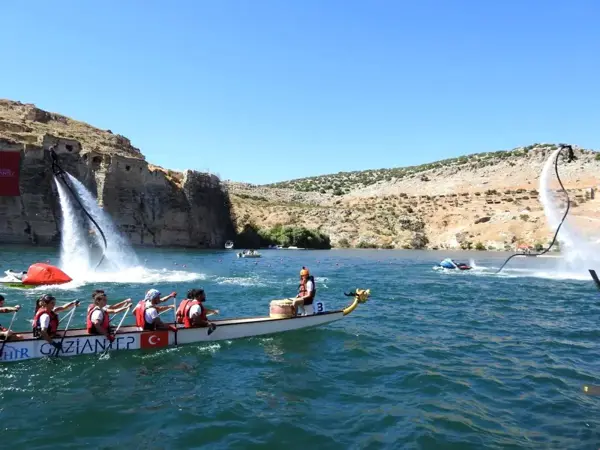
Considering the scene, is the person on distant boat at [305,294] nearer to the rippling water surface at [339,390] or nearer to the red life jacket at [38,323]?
the rippling water surface at [339,390]

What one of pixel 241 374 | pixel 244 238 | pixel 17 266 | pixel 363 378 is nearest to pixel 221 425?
pixel 241 374

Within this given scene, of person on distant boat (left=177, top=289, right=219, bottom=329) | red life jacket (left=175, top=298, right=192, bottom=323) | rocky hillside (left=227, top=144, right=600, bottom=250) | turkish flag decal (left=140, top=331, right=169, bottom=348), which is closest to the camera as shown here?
turkish flag decal (left=140, top=331, right=169, bottom=348)

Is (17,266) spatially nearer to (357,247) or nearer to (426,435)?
(426,435)

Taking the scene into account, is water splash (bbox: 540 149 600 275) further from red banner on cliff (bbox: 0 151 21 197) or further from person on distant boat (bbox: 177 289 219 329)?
red banner on cliff (bbox: 0 151 21 197)

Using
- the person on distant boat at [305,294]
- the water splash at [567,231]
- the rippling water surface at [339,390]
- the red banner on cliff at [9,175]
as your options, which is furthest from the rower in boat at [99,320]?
the red banner on cliff at [9,175]

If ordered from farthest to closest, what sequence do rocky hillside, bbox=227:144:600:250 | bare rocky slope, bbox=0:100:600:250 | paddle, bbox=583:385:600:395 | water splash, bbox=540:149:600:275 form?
rocky hillside, bbox=227:144:600:250 < bare rocky slope, bbox=0:100:600:250 < water splash, bbox=540:149:600:275 < paddle, bbox=583:385:600:395

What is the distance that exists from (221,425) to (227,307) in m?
13.2

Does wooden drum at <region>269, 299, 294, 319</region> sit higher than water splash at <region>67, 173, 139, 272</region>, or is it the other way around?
water splash at <region>67, 173, 139, 272</region>

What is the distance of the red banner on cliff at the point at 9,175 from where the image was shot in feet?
177

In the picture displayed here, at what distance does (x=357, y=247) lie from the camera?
8662 cm

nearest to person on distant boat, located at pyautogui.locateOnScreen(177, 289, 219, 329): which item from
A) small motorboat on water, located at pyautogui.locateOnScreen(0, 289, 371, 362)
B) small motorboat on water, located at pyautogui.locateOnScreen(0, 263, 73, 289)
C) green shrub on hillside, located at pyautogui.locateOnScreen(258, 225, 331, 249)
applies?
small motorboat on water, located at pyautogui.locateOnScreen(0, 289, 371, 362)

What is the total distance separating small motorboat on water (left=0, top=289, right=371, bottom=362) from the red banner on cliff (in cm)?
4843

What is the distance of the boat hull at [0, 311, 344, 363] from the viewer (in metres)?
12.5

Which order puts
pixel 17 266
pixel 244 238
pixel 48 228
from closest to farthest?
pixel 17 266 → pixel 48 228 → pixel 244 238
